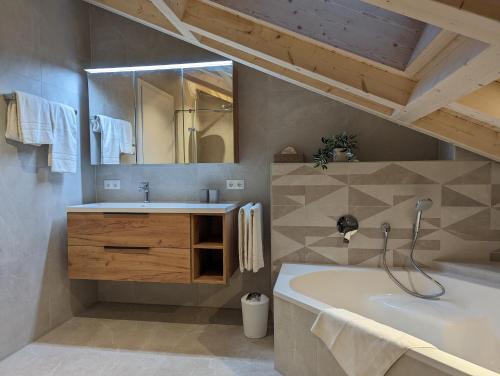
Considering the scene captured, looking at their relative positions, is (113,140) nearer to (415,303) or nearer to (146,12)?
(146,12)

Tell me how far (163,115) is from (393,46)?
1.94 meters

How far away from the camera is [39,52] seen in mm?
2293

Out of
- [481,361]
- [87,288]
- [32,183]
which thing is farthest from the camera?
[87,288]

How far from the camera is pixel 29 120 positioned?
2.09m

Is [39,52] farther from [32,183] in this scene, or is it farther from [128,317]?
[128,317]

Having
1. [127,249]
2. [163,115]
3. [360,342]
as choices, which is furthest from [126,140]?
[360,342]

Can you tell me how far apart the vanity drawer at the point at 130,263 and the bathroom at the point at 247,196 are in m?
0.01

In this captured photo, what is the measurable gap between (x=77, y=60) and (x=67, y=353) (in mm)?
2323

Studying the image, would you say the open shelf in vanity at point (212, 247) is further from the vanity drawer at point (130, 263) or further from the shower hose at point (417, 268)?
the shower hose at point (417, 268)

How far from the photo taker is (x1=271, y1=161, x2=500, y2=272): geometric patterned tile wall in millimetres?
2152

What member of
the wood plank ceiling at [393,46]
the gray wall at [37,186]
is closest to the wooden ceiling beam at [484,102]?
the wood plank ceiling at [393,46]

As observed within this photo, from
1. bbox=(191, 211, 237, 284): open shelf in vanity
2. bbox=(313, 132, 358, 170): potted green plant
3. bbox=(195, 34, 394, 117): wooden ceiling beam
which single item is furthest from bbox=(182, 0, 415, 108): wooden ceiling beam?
bbox=(191, 211, 237, 284): open shelf in vanity

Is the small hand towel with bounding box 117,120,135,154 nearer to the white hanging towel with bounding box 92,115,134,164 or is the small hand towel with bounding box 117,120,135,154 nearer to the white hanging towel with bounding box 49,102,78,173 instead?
the white hanging towel with bounding box 92,115,134,164

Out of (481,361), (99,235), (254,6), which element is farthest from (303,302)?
(99,235)
